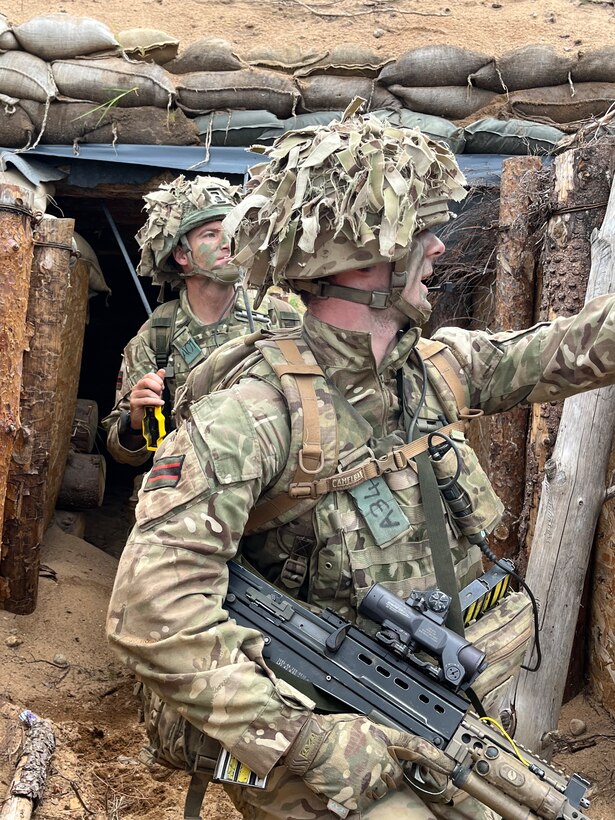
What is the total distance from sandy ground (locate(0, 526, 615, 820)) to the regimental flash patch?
2032mm

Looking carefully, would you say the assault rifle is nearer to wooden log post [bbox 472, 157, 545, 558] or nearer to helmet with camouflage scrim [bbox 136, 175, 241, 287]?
wooden log post [bbox 472, 157, 545, 558]

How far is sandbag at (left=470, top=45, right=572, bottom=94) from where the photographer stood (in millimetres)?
7141

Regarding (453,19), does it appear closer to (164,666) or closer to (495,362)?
(495,362)

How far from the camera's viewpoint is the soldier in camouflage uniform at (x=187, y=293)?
5145mm

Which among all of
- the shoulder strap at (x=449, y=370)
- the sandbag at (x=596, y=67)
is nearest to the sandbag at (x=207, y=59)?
the sandbag at (x=596, y=67)

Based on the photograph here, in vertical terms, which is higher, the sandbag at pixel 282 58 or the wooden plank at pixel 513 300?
the sandbag at pixel 282 58

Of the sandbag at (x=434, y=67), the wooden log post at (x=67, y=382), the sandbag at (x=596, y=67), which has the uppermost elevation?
the sandbag at (x=596, y=67)

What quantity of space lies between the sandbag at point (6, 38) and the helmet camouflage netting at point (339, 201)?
547 centimetres

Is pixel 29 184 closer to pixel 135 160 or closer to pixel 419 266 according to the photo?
pixel 135 160

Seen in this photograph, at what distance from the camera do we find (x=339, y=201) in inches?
95.5

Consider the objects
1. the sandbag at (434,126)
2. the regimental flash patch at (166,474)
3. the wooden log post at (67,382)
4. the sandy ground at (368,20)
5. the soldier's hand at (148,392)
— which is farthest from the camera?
the sandy ground at (368,20)

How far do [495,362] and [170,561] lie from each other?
1.15 metres

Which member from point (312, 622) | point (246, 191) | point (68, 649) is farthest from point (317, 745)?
point (68, 649)

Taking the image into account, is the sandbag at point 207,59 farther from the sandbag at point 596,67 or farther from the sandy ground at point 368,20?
the sandbag at point 596,67
